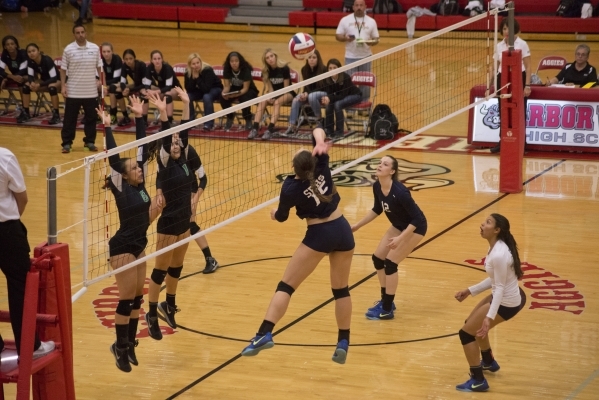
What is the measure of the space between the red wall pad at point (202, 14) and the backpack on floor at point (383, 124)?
1646cm

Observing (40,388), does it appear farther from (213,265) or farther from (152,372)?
(213,265)

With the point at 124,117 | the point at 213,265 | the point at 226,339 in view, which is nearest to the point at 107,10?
the point at 124,117

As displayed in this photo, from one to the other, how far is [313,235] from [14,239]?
2.55m

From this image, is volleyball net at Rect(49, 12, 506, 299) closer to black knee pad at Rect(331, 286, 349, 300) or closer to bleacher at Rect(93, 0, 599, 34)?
black knee pad at Rect(331, 286, 349, 300)

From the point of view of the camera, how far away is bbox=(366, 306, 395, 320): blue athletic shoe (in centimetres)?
1036

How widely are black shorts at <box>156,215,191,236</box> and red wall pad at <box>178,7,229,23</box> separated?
24.8 metres

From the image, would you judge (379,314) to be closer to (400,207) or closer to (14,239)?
(400,207)

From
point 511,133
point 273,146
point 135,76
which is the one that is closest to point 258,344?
point 511,133

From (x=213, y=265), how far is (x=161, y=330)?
184 centimetres

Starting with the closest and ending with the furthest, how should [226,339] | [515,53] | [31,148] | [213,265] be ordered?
[226,339] → [213,265] → [515,53] → [31,148]

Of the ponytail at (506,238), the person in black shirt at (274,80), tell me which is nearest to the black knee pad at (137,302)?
the ponytail at (506,238)

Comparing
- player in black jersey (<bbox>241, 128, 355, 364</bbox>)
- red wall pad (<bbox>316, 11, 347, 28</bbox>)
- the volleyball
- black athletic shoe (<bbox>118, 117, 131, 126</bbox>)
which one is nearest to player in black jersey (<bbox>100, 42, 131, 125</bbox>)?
black athletic shoe (<bbox>118, 117, 131, 126</bbox>)

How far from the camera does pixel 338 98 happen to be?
18516mm

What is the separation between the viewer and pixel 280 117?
20.4m
